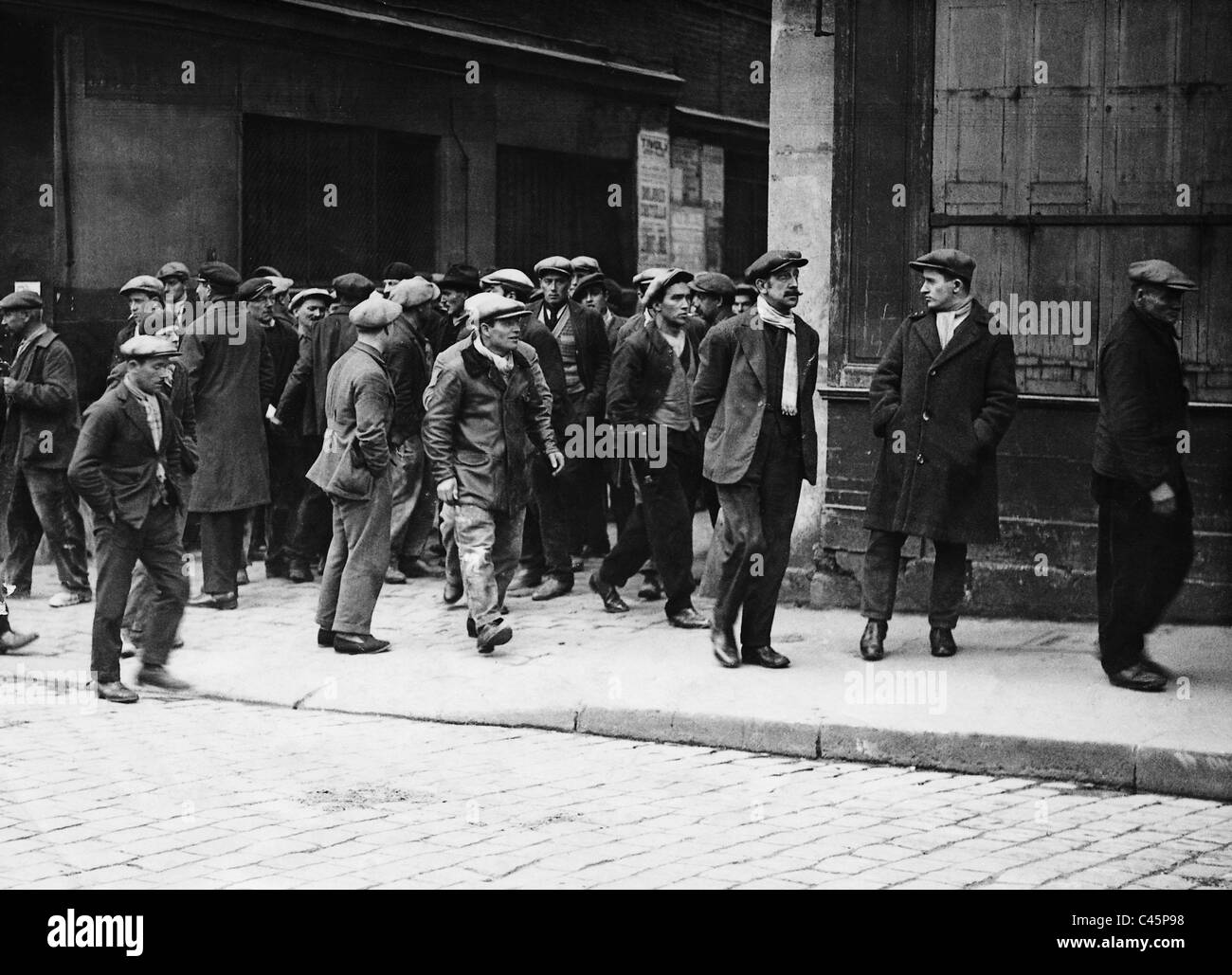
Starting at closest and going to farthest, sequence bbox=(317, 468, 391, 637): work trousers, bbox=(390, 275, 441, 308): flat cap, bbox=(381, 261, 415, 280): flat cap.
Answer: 1. bbox=(317, 468, 391, 637): work trousers
2. bbox=(390, 275, 441, 308): flat cap
3. bbox=(381, 261, 415, 280): flat cap

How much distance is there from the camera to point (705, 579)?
11.5m

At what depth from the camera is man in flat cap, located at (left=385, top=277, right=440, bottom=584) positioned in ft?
39.5

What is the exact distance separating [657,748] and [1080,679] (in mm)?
2179

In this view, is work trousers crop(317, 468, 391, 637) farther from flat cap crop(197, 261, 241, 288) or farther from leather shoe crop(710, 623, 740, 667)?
flat cap crop(197, 261, 241, 288)

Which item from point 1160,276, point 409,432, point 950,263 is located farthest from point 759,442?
point 409,432

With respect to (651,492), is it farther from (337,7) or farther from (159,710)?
(337,7)

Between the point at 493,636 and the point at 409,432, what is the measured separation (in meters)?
2.81

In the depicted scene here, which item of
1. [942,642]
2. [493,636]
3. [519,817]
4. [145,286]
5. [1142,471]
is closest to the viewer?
[519,817]

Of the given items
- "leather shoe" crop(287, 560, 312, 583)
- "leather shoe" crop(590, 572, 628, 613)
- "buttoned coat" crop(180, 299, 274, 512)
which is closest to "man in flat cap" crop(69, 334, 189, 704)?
"buttoned coat" crop(180, 299, 274, 512)

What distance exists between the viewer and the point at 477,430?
10.1 m

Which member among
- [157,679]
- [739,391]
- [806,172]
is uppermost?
[806,172]

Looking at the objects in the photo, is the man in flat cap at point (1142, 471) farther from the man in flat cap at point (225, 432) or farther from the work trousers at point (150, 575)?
the man in flat cap at point (225, 432)

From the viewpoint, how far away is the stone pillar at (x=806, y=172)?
11.4m

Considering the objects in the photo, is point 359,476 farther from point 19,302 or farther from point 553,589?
point 19,302
